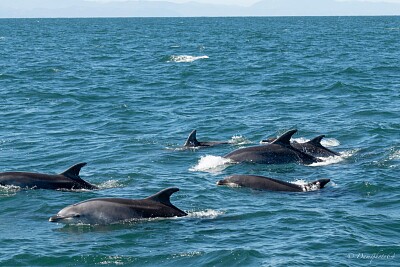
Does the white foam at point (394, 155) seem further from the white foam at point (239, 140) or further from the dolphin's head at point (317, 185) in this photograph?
the white foam at point (239, 140)

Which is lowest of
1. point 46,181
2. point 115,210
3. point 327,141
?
point 327,141

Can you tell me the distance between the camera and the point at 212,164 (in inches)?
1026

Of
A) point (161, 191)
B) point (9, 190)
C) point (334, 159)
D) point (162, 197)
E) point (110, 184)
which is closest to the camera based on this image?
point (161, 191)

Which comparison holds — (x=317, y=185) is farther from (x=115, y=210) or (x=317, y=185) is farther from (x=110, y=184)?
(x=115, y=210)

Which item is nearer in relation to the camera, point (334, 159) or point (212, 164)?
point (212, 164)

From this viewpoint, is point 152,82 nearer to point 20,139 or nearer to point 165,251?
point 20,139

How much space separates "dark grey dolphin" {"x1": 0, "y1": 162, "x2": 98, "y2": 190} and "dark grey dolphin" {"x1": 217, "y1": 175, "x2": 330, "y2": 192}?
4373mm

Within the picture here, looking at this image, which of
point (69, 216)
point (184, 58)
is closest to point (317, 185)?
point (69, 216)

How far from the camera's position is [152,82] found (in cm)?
5425

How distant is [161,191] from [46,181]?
4784 mm

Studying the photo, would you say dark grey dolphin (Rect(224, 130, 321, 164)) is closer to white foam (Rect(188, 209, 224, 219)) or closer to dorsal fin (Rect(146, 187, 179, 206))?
white foam (Rect(188, 209, 224, 219))

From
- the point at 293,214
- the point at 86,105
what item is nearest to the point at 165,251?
the point at 293,214

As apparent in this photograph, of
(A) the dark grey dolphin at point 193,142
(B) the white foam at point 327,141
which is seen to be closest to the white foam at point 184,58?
(B) the white foam at point 327,141

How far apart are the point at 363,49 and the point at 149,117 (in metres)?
53.7
